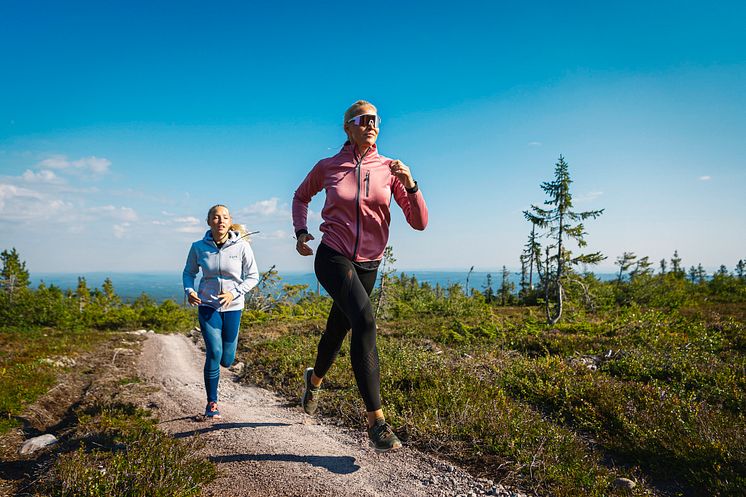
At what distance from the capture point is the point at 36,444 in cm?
496

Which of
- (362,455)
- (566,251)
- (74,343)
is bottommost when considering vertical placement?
(74,343)

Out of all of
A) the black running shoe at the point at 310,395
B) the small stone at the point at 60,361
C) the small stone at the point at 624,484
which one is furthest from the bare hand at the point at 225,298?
the small stone at the point at 60,361

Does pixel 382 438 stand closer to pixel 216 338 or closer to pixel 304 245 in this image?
pixel 304 245

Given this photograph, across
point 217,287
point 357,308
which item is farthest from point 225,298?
point 357,308

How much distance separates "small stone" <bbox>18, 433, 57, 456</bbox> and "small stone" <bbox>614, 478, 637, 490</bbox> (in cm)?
629

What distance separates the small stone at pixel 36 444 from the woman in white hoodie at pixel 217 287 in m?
1.84

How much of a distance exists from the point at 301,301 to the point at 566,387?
20.4 m

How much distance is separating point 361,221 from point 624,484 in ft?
10.8

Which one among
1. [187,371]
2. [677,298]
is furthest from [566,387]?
[677,298]

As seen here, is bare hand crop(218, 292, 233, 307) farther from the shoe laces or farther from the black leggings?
the shoe laces

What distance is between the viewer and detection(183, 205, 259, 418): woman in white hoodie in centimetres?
529

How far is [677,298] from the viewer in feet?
66.9

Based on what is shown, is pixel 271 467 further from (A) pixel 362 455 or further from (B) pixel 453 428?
(B) pixel 453 428

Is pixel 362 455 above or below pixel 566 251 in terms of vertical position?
below
